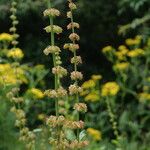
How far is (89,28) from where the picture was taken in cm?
703

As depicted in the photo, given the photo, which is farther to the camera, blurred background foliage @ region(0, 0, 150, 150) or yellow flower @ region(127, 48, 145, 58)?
blurred background foliage @ region(0, 0, 150, 150)

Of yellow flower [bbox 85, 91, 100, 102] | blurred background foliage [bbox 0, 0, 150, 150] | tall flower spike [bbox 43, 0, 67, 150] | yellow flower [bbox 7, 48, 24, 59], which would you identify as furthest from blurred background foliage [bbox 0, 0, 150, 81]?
tall flower spike [bbox 43, 0, 67, 150]

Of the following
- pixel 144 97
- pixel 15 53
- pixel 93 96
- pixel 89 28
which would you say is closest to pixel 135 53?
pixel 144 97

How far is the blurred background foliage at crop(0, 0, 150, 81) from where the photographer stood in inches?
270

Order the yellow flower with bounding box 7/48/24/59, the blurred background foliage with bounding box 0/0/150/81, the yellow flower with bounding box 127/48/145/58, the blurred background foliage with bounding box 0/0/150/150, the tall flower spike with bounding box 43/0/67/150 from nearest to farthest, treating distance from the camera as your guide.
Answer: the tall flower spike with bounding box 43/0/67/150 < the yellow flower with bounding box 7/48/24/59 < the yellow flower with bounding box 127/48/145/58 < the blurred background foliage with bounding box 0/0/150/150 < the blurred background foliage with bounding box 0/0/150/81

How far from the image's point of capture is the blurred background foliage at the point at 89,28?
687 centimetres

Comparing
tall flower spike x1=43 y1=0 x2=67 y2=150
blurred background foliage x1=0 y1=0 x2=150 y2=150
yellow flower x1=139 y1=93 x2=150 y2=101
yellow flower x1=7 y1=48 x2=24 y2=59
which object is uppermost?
blurred background foliage x1=0 y1=0 x2=150 y2=150

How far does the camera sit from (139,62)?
6.54m

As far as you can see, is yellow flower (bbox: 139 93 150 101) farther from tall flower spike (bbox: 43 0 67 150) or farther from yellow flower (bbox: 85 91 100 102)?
tall flower spike (bbox: 43 0 67 150)

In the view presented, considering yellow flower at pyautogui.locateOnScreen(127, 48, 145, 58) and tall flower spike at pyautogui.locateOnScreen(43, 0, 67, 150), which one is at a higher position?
yellow flower at pyautogui.locateOnScreen(127, 48, 145, 58)

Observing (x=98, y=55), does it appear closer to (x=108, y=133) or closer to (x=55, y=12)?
(x=108, y=133)

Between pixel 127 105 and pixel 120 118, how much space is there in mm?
694

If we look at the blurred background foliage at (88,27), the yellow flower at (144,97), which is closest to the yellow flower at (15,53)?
the yellow flower at (144,97)

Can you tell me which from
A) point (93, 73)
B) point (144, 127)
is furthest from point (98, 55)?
point (144, 127)
